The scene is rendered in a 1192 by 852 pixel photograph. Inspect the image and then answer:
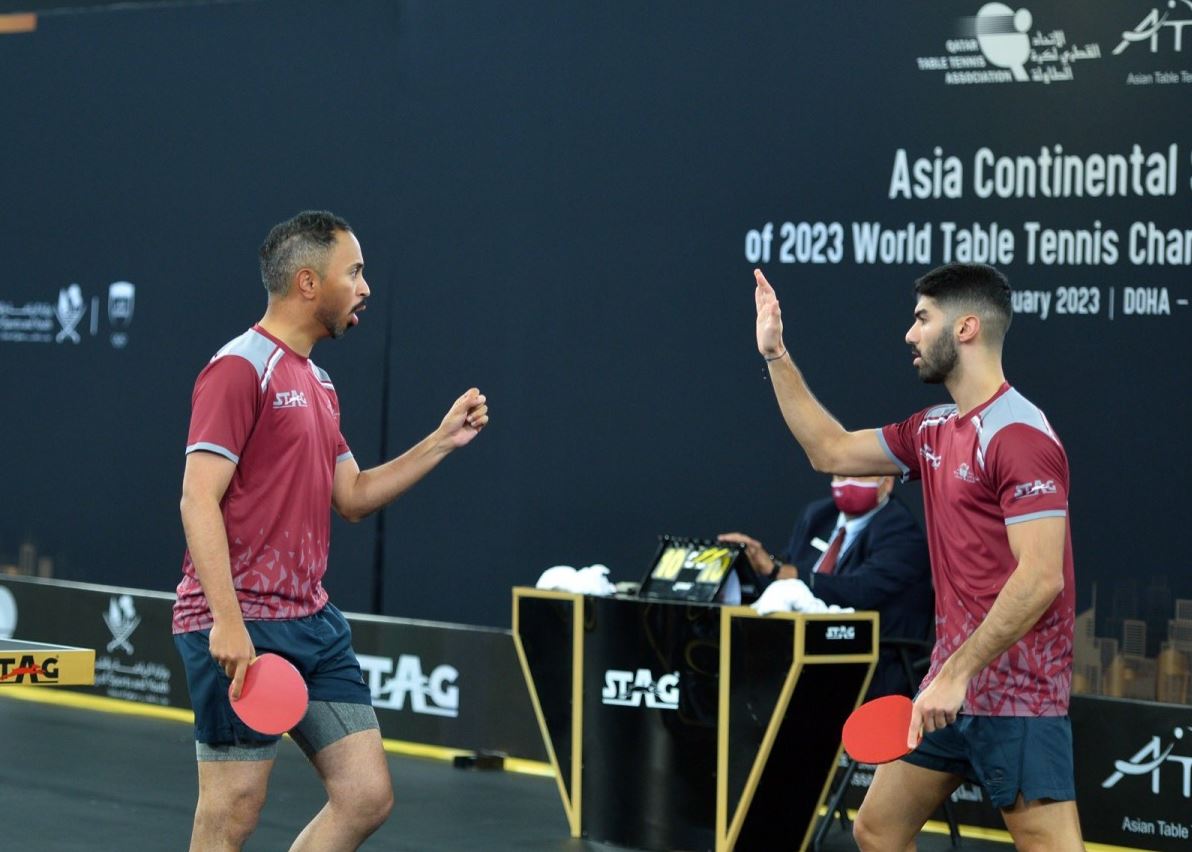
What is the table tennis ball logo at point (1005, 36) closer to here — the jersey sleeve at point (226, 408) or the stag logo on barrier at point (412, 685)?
the stag logo on barrier at point (412, 685)

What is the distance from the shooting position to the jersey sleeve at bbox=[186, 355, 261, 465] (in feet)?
13.6

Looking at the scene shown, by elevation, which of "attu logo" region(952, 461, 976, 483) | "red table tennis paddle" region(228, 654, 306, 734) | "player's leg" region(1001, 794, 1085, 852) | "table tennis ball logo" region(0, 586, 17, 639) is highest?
"attu logo" region(952, 461, 976, 483)

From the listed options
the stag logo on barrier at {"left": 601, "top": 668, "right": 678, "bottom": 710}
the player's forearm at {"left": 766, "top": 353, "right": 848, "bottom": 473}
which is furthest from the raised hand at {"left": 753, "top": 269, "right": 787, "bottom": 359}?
the stag logo on barrier at {"left": 601, "top": 668, "right": 678, "bottom": 710}

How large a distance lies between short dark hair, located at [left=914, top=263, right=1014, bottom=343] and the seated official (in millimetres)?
2275

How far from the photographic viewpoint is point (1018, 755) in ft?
13.5

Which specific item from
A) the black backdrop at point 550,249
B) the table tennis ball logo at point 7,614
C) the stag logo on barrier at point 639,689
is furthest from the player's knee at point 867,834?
the table tennis ball logo at point 7,614

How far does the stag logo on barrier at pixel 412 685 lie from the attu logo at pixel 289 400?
13.8 feet

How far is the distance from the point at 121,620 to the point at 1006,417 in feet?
20.4

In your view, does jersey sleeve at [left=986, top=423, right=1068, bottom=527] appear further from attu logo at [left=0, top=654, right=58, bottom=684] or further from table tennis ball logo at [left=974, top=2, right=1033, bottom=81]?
table tennis ball logo at [left=974, top=2, right=1033, bottom=81]

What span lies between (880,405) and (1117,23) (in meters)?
1.66

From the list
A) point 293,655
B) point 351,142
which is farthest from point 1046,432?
point 351,142

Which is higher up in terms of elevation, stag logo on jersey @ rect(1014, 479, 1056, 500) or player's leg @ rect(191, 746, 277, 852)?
stag logo on jersey @ rect(1014, 479, 1056, 500)

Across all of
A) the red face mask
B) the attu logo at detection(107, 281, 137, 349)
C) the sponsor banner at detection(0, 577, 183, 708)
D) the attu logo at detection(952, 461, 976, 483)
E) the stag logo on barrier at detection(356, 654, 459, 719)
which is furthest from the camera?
the attu logo at detection(107, 281, 137, 349)

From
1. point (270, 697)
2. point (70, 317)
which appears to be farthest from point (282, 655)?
point (70, 317)
